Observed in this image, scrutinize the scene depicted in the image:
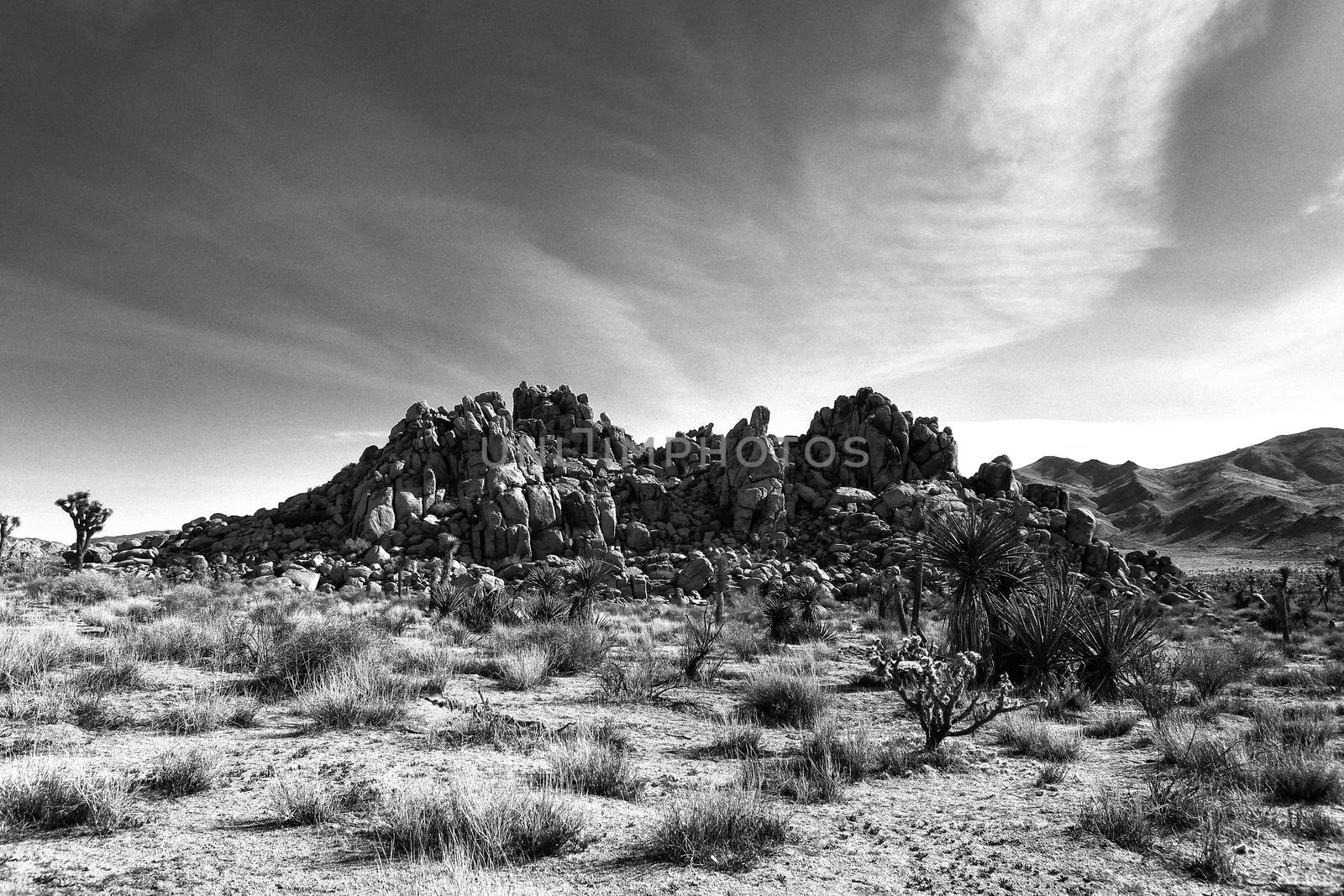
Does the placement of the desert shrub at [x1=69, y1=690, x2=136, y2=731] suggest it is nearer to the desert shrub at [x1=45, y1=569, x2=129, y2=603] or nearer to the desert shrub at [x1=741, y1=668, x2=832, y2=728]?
the desert shrub at [x1=741, y1=668, x2=832, y2=728]

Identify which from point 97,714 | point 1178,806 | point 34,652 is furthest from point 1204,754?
point 34,652

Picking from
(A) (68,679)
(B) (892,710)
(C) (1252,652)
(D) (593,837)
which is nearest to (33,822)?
(D) (593,837)

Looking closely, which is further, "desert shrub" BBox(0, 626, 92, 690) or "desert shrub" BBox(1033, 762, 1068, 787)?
"desert shrub" BBox(0, 626, 92, 690)

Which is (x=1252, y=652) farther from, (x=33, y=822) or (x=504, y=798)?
(x=33, y=822)

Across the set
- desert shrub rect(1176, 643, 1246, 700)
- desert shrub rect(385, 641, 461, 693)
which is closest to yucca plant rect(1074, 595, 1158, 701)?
desert shrub rect(1176, 643, 1246, 700)

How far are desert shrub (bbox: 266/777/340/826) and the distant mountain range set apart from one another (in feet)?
477

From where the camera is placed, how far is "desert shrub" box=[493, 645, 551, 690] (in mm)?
11445

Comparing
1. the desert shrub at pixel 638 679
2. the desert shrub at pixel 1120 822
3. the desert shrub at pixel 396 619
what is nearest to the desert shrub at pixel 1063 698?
the desert shrub at pixel 1120 822

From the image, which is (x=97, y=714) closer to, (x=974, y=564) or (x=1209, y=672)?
(x=974, y=564)

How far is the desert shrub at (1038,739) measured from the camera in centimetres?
809

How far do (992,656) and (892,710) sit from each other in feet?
11.2

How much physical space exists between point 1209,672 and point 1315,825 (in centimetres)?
977

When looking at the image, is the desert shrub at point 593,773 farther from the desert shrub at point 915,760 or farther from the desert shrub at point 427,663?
the desert shrub at point 427,663

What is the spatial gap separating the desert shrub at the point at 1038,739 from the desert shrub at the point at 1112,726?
0.69 metres
